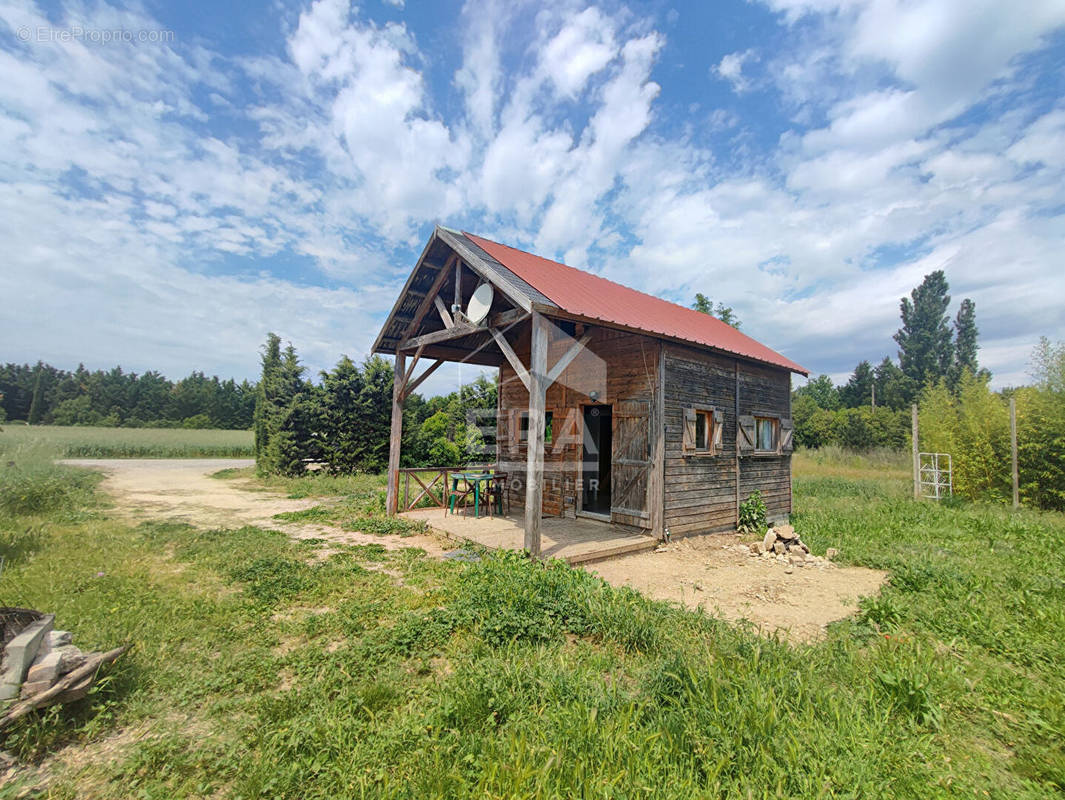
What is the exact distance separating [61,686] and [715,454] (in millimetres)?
8762

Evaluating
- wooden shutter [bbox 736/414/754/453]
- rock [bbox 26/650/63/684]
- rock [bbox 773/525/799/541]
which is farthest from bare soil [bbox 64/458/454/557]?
wooden shutter [bbox 736/414/754/453]

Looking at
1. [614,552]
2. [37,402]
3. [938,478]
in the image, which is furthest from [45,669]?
[37,402]

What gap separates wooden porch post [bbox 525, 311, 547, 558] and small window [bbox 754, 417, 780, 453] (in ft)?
19.7

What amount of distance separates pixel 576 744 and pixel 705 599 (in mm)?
3414

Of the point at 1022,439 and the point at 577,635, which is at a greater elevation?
the point at 1022,439

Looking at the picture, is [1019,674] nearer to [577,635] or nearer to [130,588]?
Result: [577,635]

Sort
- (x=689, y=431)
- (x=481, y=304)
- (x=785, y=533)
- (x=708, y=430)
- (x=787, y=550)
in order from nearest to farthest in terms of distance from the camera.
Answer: (x=481, y=304) < (x=787, y=550) < (x=785, y=533) < (x=689, y=431) < (x=708, y=430)

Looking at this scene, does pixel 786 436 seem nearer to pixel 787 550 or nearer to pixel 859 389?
pixel 787 550

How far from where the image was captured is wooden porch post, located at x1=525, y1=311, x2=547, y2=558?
19.6 ft

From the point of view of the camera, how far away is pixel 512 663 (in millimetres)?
3334

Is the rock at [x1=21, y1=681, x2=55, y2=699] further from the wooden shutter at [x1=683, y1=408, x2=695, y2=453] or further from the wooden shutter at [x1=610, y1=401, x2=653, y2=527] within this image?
the wooden shutter at [x1=683, y1=408, x2=695, y2=453]

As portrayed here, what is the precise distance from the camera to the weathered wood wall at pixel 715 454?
26.0 ft

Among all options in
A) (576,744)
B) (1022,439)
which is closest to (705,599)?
(576,744)

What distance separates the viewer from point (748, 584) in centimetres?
597
